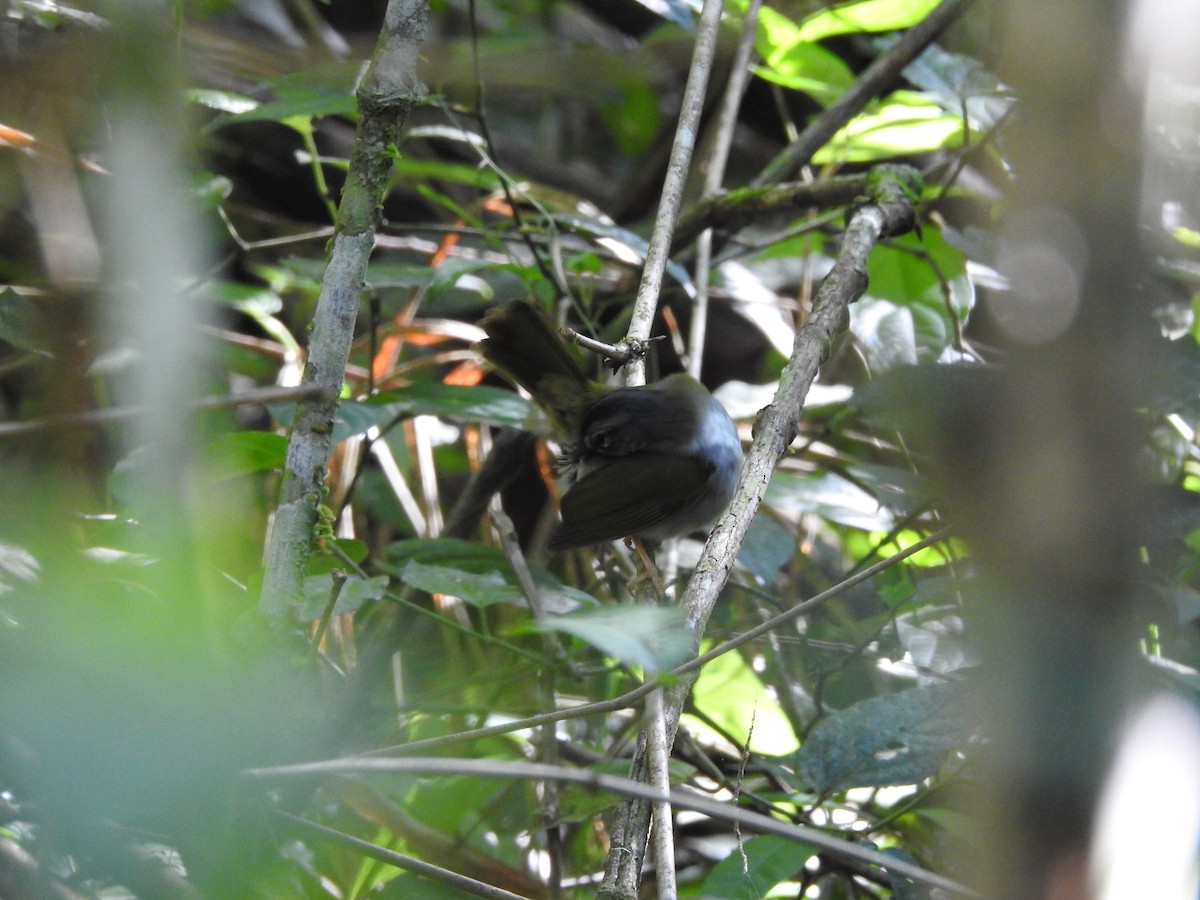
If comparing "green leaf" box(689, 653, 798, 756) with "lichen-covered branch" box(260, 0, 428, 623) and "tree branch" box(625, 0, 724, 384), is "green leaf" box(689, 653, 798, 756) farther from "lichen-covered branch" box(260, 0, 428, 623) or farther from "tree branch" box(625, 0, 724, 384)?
"lichen-covered branch" box(260, 0, 428, 623)

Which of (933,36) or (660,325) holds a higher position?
(933,36)

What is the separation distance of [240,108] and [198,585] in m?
2.20

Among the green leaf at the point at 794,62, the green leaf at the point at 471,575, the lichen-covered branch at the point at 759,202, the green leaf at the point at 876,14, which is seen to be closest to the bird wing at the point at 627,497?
the green leaf at the point at 471,575

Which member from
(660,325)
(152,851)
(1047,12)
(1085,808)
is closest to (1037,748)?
(1085,808)

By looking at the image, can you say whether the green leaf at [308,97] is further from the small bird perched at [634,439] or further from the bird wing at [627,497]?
the bird wing at [627,497]

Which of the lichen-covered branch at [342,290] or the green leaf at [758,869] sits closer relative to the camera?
the lichen-covered branch at [342,290]

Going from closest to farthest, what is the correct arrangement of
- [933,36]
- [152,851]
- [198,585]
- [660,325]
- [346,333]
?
1. [198,585]
2. [152,851]
3. [346,333]
4. [933,36]
5. [660,325]

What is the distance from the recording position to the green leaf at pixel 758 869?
5.06 ft

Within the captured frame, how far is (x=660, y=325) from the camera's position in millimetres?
3602

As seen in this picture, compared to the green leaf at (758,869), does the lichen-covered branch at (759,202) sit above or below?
above

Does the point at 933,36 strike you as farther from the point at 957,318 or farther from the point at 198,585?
the point at 198,585

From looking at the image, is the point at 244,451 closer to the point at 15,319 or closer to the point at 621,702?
the point at 15,319

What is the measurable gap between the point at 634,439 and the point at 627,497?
0.58 feet

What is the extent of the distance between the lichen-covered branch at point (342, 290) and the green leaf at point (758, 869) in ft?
2.62
